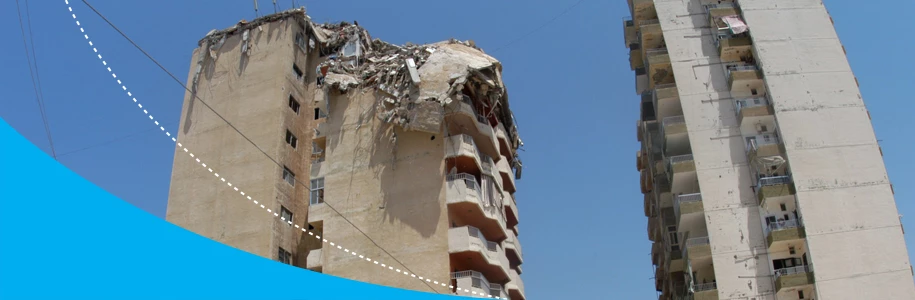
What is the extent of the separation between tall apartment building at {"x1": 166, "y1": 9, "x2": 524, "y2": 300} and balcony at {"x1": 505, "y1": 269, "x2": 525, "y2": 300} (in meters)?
0.11

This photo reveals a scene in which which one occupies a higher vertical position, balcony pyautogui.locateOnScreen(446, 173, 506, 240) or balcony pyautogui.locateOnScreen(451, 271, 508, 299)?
balcony pyautogui.locateOnScreen(446, 173, 506, 240)

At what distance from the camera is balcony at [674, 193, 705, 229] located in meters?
34.2

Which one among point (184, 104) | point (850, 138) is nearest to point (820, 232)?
point (850, 138)

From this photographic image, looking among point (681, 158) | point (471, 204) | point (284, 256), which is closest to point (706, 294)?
point (681, 158)

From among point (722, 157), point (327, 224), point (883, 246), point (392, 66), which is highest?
point (392, 66)

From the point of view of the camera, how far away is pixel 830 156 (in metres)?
33.9

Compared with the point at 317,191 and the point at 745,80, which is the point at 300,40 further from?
the point at 745,80

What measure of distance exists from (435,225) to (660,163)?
513 inches

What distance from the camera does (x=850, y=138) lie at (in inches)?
1355

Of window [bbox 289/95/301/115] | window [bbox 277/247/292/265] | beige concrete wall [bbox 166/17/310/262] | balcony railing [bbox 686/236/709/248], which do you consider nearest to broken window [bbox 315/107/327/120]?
beige concrete wall [bbox 166/17/310/262]

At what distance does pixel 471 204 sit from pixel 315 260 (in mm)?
6789

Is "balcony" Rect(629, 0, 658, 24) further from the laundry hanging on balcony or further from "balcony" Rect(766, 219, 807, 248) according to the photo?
"balcony" Rect(766, 219, 807, 248)

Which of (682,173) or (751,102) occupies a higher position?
(751,102)

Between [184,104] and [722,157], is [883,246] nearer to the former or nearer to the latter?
[722,157]
